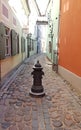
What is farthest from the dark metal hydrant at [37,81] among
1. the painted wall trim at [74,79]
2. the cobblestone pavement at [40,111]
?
the painted wall trim at [74,79]

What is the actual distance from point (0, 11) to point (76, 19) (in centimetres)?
259

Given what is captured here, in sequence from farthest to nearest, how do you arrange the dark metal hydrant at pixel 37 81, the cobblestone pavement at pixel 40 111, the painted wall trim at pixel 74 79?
the painted wall trim at pixel 74 79 < the dark metal hydrant at pixel 37 81 < the cobblestone pavement at pixel 40 111

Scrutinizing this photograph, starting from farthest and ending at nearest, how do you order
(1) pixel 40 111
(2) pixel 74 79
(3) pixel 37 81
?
(2) pixel 74 79, (3) pixel 37 81, (1) pixel 40 111

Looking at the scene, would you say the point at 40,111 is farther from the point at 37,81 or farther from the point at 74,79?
the point at 74,79

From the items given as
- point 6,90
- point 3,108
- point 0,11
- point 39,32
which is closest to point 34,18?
point 39,32

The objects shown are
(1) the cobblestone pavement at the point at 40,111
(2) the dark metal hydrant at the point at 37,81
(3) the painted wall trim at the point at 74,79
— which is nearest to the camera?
(1) the cobblestone pavement at the point at 40,111

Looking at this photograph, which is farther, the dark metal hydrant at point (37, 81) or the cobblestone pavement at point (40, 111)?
the dark metal hydrant at point (37, 81)

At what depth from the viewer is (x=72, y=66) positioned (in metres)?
6.33

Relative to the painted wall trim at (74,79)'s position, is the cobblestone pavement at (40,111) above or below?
below

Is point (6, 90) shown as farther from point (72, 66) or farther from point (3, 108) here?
point (72, 66)

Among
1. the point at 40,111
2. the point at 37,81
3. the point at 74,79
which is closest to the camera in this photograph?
the point at 40,111

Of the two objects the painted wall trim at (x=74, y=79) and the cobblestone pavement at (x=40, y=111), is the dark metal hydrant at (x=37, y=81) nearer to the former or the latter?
the cobblestone pavement at (x=40, y=111)

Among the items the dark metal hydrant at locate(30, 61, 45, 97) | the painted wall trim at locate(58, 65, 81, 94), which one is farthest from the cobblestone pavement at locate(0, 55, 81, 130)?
the painted wall trim at locate(58, 65, 81, 94)

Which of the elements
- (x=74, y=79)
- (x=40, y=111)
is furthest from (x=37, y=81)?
(x=74, y=79)
